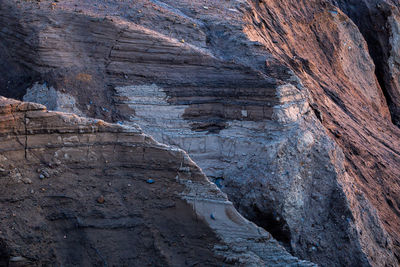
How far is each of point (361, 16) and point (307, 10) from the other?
3884mm

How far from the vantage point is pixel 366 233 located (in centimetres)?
601

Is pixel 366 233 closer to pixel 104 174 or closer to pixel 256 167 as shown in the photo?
pixel 256 167

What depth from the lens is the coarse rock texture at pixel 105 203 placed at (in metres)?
3.83

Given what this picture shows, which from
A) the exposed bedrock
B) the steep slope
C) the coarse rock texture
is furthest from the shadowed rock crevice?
the exposed bedrock

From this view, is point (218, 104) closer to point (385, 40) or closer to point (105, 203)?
point (105, 203)

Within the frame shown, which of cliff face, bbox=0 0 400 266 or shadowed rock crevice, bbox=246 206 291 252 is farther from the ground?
cliff face, bbox=0 0 400 266

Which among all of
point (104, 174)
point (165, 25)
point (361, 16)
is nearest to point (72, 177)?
point (104, 174)

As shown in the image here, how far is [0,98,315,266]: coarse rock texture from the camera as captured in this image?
383cm

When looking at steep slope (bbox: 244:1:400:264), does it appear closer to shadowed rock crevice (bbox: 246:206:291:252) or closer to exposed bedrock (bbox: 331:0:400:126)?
exposed bedrock (bbox: 331:0:400:126)

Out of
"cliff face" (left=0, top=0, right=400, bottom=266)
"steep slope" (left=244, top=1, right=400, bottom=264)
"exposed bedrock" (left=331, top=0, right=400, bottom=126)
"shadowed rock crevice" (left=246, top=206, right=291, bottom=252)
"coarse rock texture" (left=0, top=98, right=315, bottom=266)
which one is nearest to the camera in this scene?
"coarse rock texture" (left=0, top=98, right=315, bottom=266)

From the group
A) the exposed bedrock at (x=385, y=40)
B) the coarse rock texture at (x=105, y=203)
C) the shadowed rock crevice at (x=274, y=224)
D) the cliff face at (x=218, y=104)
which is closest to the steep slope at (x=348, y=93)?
the cliff face at (x=218, y=104)

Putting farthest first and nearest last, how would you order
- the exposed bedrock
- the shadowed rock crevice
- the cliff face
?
the exposed bedrock < the cliff face < the shadowed rock crevice

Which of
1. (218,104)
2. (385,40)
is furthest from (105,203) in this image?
(385,40)

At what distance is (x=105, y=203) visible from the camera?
4125 millimetres
